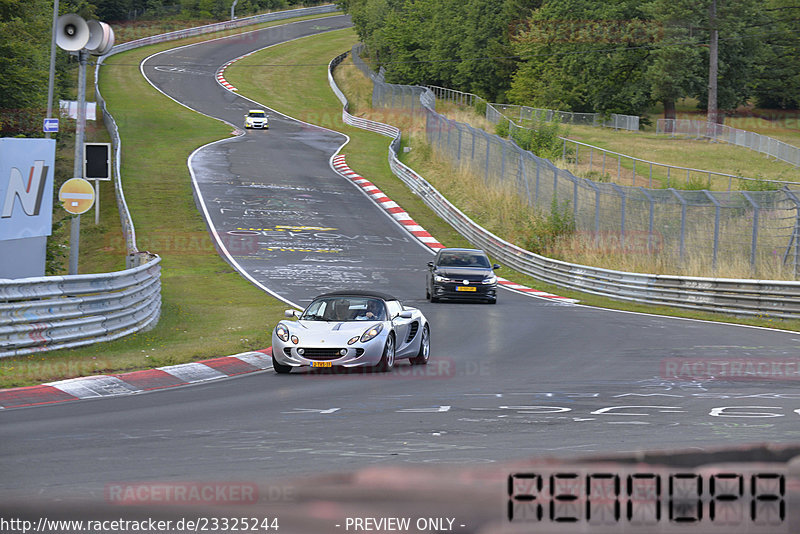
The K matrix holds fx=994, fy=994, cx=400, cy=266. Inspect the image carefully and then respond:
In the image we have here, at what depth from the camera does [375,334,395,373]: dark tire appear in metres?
14.5

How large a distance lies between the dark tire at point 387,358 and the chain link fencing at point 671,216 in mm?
12860

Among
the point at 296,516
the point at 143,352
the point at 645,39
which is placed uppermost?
the point at 645,39

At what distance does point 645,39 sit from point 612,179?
34.8 m

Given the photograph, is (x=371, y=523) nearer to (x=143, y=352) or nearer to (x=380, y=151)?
(x=143, y=352)

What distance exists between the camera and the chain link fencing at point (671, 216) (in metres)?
24.6

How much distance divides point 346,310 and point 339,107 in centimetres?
6924

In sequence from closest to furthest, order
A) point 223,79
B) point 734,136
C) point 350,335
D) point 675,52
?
point 350,335 < point 734,136 < point 675,52 < point 223,79

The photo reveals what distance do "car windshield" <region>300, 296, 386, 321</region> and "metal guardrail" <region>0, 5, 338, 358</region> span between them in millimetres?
3602

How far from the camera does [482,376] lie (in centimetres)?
1398

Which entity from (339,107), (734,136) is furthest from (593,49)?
(339,107)

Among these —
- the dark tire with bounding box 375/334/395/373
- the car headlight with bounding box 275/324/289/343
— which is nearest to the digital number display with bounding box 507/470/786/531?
the dark tire with bounding box 375/334/395/373

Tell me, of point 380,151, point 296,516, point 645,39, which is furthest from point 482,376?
point 645,39

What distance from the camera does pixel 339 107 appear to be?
83.0m

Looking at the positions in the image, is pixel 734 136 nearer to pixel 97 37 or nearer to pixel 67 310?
pixel 97 37
